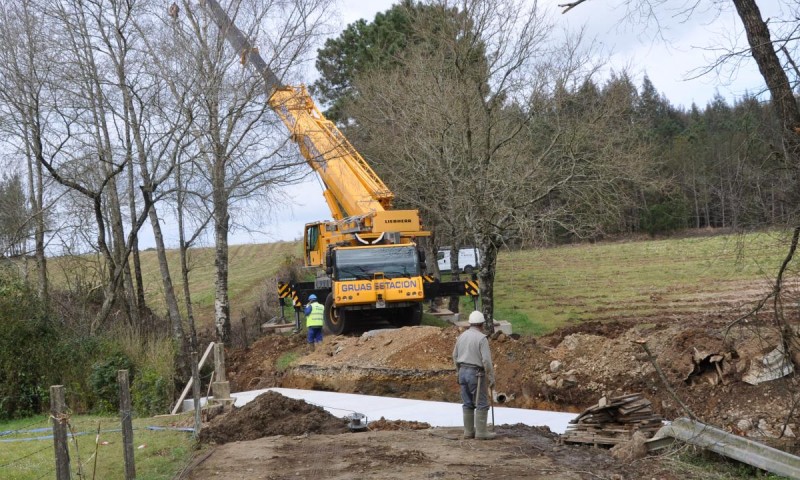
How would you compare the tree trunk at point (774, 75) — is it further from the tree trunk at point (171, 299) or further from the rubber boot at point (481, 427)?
the tree trunk at point (171, 299)

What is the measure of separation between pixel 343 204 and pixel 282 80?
5.12 metres

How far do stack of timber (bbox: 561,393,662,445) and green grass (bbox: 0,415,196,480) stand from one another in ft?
16.9

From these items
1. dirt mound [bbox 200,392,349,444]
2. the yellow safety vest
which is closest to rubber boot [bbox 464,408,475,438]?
dirt mound [bbox 200,392,349,444]

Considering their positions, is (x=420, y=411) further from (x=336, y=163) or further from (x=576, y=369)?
(x=336, y=163)

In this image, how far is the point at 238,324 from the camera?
28.3 m

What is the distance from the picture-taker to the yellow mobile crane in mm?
21656

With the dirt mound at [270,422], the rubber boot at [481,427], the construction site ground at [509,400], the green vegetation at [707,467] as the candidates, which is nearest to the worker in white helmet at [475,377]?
the rubber boot at [481,427]

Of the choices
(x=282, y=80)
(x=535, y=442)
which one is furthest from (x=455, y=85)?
(x=535, y=442)

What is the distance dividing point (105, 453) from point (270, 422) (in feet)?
7.65

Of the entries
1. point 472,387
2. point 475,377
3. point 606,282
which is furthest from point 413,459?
point 606,282

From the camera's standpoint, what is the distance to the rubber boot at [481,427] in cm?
1077

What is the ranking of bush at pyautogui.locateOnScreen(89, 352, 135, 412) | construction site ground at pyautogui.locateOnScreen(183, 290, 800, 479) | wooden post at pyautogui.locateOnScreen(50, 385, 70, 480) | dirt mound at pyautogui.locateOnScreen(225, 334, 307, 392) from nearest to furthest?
1. wooden post at pyautogui.locateOnScreen(50, 385, 70, 480)
2. construction site ground at pyautogui.locateOnScreen(183, 290, 800, 479)
3. bush at pyautogui.locateOnScreen(89, 352, 135, 412)
4. dirt mound at pyautogui.locateOnScreen(225, 334, 307, 392)

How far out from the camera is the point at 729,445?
915 cm

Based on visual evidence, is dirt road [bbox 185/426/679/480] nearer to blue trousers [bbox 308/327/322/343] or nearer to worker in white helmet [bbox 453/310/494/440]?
worker in white helmet [bbox 453/310/494/440]
